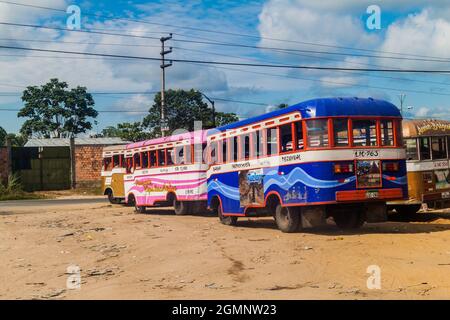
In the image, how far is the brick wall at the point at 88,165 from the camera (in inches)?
1700

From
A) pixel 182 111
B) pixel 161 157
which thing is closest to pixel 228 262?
pixel 161 157

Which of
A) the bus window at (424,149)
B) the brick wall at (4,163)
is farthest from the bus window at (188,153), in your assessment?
the brick wall at (4,163)

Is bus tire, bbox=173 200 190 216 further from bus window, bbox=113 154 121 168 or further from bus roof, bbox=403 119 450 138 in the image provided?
bus roof, bbox=403 119 450 138

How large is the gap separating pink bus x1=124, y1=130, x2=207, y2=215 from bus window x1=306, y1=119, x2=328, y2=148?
6693 mm

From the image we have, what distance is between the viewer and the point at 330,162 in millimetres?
12672

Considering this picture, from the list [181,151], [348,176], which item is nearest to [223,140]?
[181,151]

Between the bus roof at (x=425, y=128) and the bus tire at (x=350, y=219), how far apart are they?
3299 mm

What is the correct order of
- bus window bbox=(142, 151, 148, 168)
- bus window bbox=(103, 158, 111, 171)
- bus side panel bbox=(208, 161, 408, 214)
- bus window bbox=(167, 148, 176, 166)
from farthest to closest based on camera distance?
bus window bbox=(103, 158, 111, 171)
bus window bbox=(142, 151, 148, 168)
bus window bbox=(167, 148, 176, 166)
bus side panel bbox=(208, 161, 408, 214)

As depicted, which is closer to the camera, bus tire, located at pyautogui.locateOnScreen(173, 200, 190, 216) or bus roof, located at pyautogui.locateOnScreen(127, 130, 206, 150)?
bus roof, located at pyautogui.locateOnScreen(127, 130, 206, 150)

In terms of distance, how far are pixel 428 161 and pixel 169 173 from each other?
31.6 ft

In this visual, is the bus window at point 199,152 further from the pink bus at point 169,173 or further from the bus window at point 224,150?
the bus window at point 224,150

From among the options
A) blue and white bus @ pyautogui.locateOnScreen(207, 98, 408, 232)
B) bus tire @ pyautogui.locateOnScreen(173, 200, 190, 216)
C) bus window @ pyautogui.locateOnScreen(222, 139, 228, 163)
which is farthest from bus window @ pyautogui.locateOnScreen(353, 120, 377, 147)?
bus tire @ pyautogui.locateOnScreen(173, 200, 190, 216)

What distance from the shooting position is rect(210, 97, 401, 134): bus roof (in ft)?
41.9
